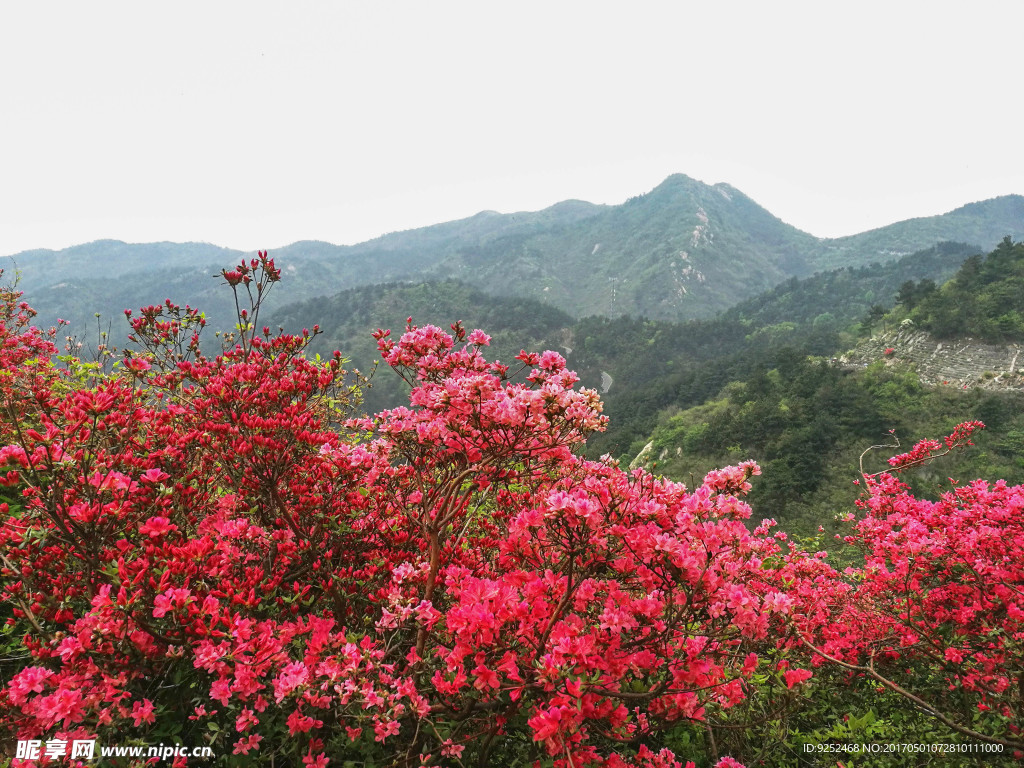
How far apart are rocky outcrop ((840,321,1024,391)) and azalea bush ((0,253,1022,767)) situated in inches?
1056

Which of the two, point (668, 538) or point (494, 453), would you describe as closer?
point (668, 538)

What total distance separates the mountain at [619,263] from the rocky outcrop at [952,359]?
191ft

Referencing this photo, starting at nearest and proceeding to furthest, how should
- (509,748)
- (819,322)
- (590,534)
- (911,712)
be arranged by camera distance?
(590,534) < (509,748) < (911,712) < (819,322)

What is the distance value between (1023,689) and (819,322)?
63.5m

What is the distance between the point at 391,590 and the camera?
2.40 meters

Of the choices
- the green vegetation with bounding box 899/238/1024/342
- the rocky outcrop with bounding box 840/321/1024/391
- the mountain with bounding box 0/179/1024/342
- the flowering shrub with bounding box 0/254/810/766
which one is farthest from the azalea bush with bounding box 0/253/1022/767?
the mountain with bounding box 0/179/1024/342

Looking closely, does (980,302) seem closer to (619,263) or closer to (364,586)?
(364,586)

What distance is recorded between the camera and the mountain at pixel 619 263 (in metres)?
98.4

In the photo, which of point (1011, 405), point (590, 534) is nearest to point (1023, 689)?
point (590, 534)

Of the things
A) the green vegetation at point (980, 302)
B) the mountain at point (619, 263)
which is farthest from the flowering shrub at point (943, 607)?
the mountain at point (619, 263)

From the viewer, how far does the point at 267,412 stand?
10.8ft

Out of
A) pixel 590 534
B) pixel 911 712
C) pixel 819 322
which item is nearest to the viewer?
pixel 590 534

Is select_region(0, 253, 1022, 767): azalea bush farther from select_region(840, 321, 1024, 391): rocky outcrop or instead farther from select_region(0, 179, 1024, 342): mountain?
select_region(0, 179, 1024, 342): mountain

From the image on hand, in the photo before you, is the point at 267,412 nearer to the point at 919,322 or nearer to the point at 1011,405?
the point at 1011,405
